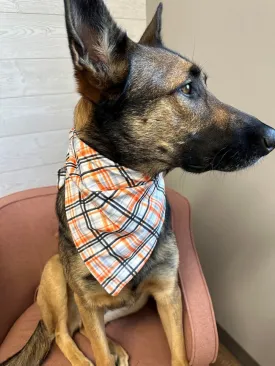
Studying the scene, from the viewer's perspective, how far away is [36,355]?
1154 mm

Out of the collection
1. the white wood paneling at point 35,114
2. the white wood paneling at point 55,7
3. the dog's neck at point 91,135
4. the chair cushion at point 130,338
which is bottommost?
the chair cushion at point 130,338

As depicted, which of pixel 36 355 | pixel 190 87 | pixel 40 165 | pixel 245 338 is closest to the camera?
pixel 190 87

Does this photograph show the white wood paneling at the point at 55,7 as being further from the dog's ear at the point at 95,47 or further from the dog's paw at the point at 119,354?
the dog's paw at the point at 119,354

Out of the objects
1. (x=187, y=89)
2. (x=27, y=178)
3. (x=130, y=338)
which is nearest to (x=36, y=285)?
(x=130, y=338)

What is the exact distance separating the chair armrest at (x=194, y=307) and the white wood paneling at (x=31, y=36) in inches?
38.7

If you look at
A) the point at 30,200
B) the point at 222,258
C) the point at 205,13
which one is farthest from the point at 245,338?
the point at 205,13

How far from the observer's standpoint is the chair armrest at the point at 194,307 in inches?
44.1

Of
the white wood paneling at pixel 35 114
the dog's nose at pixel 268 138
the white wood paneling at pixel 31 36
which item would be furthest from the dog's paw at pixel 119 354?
the white wood paneling at pixel 31 36

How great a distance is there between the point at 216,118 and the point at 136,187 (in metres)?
0.28

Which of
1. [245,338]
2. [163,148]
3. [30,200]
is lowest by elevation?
[245,338]

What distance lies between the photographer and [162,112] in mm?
889

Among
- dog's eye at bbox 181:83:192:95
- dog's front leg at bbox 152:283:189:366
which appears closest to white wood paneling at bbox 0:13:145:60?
dog's eye at bbox 181:83:192:95

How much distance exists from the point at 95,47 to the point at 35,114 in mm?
1012

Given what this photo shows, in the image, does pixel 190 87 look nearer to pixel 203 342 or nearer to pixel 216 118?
pixel 216 118
